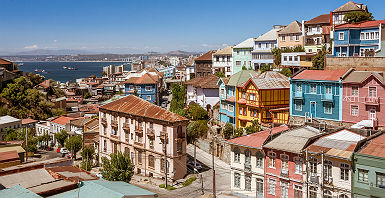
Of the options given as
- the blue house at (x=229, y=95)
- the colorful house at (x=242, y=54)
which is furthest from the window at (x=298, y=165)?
the colorful house at (x=242, y=54)

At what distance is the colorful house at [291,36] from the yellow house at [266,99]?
14.3 metres

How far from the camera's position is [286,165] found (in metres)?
31.6

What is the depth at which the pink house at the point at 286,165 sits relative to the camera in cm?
3073

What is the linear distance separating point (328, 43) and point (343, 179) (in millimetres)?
32421

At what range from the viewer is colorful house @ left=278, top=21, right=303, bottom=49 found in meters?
61.5

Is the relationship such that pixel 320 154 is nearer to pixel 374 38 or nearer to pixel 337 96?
pixel 337 96

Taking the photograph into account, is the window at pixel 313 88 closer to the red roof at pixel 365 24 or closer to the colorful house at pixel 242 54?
the red roof at pixel 365 24

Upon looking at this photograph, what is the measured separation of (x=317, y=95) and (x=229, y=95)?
53.0ft

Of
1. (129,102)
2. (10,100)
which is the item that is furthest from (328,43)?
(10,100)

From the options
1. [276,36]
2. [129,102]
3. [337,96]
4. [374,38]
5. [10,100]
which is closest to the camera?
[337,96]

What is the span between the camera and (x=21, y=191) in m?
18.5

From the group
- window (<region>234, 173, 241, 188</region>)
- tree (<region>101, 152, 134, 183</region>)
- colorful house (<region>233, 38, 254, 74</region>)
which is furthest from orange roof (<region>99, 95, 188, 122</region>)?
colorful house (<region>233, 38, 254, 74</region>)

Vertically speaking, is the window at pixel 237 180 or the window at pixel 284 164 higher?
the window at pixel 284 164

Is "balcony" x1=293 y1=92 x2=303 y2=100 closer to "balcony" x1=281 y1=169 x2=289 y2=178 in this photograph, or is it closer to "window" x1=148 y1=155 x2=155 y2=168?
"balcony" x1=281 y1=169 x2=289 y2=178
